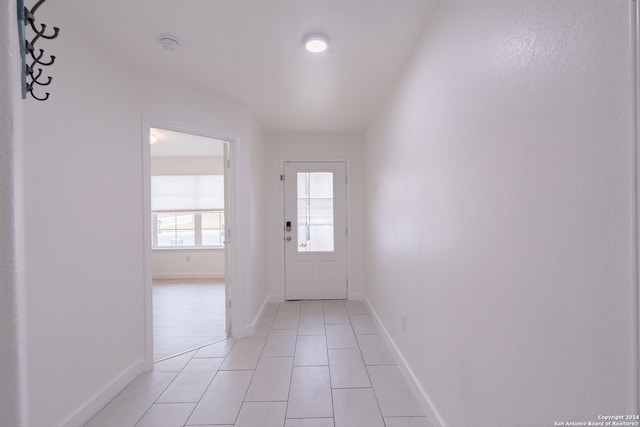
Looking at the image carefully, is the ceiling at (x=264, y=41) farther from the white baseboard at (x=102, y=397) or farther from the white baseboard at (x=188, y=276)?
the white baseboard at (x=188, y=276)

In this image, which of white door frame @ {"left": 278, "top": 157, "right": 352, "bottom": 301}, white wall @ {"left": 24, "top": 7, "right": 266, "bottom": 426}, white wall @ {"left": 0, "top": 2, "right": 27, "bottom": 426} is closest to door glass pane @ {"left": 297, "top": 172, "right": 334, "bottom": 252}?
white door frame @ {"left": 278, "top": 157, "right": 352, "bottom": 301}

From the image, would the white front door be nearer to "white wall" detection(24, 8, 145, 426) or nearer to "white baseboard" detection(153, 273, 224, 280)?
"white wall" detection(24, 8, 145, 426)

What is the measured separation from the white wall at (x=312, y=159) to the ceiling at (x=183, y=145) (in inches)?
41.8

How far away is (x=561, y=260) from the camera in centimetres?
85

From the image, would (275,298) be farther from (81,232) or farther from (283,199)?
(81,232)

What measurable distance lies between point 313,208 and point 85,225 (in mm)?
2857

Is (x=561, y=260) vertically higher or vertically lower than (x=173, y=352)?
higher

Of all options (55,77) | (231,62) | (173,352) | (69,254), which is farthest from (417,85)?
(173,352)

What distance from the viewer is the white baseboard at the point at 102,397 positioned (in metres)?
1.79

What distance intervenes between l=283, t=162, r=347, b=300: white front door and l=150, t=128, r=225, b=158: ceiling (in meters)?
1.47

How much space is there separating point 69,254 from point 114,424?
107 centimetres

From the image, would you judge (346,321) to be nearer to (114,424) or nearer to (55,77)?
(114,424)

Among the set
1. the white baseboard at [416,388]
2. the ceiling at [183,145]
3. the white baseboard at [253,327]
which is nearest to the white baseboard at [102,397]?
the white baseboard at [253,327]

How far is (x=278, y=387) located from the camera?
221 centimetres
